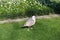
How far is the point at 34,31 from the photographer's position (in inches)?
444

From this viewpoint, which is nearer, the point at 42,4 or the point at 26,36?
the point at 26,36

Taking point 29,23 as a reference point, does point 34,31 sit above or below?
below

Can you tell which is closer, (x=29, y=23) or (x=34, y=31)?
(x=34, y=31)

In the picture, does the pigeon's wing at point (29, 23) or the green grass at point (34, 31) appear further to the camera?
the pigeon's wing at point (29, 23)

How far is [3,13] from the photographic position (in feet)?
43.3

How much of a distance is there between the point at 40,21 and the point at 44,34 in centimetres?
146

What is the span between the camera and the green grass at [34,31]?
10776mm

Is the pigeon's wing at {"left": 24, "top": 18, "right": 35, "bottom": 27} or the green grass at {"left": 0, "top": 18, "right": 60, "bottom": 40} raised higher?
the pigeon's wing at {"left": 24, "top": 18, "right": 35, "bottom": 27}

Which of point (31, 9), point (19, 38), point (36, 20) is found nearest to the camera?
point (19, 38)

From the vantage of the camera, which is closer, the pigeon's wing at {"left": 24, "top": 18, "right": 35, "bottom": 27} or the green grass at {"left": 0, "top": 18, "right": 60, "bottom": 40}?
the green grass at {"left": 0, "top": 18, "right": 60, "bottom": 40}

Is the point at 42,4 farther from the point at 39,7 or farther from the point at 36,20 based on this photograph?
the point at 36,20

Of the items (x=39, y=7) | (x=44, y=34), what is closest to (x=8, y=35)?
(x=44, y=34)

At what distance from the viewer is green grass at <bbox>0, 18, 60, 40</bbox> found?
35.4 ft

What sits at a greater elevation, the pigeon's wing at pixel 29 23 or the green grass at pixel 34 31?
the pigeon's wing at pixel 29 23
